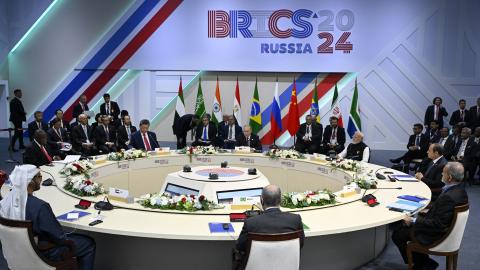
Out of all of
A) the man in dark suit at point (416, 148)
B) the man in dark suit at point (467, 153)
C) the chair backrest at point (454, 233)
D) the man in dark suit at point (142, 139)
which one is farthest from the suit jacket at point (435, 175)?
the man in dark suit at point (142, 139)

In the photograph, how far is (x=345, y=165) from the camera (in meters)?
6.21

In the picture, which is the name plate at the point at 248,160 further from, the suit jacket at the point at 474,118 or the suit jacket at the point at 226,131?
the suit jacket at the point at 474,118

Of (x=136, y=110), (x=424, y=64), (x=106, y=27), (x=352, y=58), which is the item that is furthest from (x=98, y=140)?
(x=424, y=64)

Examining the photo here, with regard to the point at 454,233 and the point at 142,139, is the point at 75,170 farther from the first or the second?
the point at 454,233

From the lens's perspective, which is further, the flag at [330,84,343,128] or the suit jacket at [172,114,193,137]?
the flag at [330,84,343,128]

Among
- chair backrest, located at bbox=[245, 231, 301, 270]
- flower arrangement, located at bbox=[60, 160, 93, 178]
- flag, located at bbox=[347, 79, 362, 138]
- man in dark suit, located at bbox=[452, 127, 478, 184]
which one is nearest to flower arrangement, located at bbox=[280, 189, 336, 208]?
chair backrest, located at bbox=[245, 231, 301, 270]

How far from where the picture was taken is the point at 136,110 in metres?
13.2

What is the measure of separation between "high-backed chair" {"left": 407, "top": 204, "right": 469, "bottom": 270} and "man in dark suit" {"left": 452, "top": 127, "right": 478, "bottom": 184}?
4929 mm

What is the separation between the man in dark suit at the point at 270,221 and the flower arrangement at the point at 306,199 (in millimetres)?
965

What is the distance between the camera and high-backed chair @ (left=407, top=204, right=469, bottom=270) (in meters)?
3.93

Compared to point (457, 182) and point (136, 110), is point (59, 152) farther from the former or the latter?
point (457, 182)

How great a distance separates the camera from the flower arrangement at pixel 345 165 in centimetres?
618

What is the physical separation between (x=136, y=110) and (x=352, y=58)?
625 cm

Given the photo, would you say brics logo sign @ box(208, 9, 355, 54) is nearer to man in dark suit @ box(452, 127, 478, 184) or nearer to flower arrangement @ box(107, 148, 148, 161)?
man in dark suit @ box(452, 127, 478, 184)
